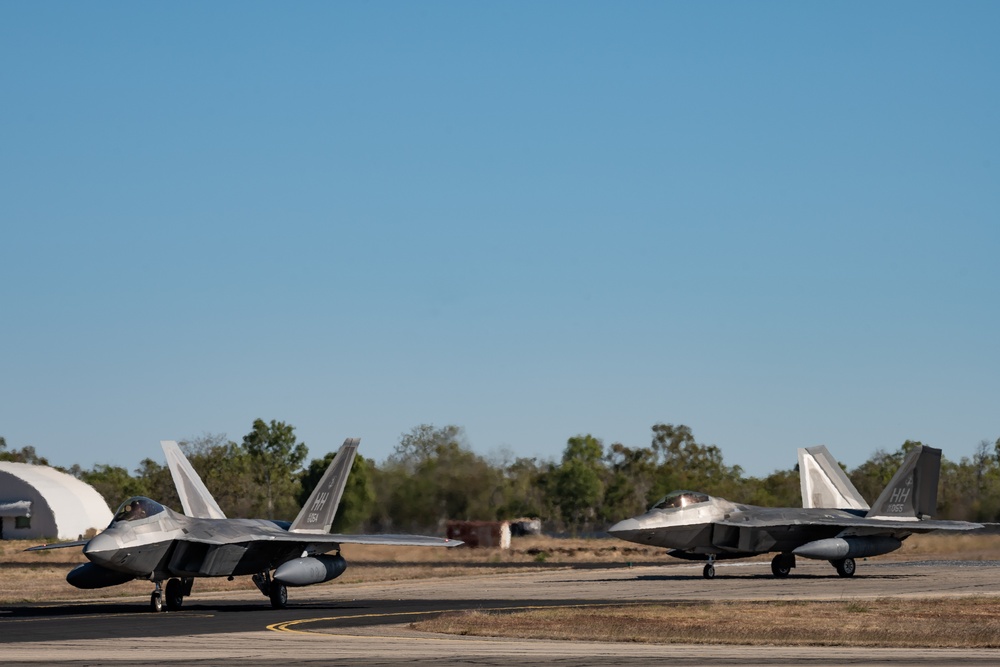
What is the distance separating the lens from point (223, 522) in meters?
28.2

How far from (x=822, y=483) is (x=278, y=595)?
2400cm

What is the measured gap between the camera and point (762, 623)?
68.4 ft

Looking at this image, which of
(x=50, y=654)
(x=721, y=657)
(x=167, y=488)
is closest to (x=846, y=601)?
(x=721, y=657)

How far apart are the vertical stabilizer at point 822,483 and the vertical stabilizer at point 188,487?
21900 mm

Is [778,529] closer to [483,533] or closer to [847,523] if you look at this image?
[847,523]

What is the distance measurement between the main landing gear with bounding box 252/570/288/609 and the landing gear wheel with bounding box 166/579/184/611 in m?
1.73

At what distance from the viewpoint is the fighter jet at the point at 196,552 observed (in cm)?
2530

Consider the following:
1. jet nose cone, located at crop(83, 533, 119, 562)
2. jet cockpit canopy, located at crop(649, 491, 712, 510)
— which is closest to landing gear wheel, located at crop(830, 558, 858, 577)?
jet cockpit canopy, located at crop(649, 491, 712, 510)

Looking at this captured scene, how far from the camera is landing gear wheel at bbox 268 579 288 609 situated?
2667cm

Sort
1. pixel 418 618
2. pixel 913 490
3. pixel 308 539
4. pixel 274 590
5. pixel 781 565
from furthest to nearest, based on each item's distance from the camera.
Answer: pixel 913 490 → pixel 781 565 → pixel 308 539 → pixel 274 590 → pixel 418 618

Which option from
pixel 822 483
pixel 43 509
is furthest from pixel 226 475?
pixel 822 483

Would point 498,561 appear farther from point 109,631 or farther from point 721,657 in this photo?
point 721,657

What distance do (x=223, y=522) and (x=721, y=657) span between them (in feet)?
50.6

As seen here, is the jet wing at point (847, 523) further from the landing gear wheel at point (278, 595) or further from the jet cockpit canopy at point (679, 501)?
the landing gear wheel at point (278, 595)
